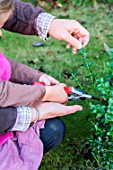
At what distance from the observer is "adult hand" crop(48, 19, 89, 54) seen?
247 cm

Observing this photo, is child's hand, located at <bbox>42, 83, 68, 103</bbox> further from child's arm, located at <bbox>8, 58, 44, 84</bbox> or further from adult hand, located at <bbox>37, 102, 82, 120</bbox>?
child's arm, located at <bbox>8, 58, 44, 84</bbox>

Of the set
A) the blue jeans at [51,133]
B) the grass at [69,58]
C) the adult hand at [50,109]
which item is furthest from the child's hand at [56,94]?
the grass at [69,58]

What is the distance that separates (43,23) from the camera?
2.59 metres

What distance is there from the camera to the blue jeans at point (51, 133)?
95.3 inches

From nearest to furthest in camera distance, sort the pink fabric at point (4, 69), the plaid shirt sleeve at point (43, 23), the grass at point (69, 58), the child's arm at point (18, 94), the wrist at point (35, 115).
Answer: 1. the child's arm at point (18, 94)
2. the wrist at point (35, 115)
3. the pink fabric at point (4, 69)
4. the plaid shirt sleeve at point (43, 23)
5. the grass at point (69, 58)

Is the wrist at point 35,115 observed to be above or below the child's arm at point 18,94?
below

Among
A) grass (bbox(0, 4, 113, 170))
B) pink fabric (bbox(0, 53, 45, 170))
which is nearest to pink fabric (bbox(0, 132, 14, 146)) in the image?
pink fabric (bbox(0, 53, 45, 170))

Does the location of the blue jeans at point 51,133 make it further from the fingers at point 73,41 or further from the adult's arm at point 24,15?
the adult's arm at point 24,15

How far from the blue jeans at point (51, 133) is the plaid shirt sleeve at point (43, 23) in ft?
1.78

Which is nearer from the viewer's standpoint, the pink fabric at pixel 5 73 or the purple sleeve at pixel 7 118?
the purple sleeve at pixel 7 118

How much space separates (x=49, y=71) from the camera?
3.78 m

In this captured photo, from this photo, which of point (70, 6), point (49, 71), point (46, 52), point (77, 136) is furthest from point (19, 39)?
point (77, 136)

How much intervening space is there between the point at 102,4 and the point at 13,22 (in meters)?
2.59

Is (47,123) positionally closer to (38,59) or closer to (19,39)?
(38,59)
